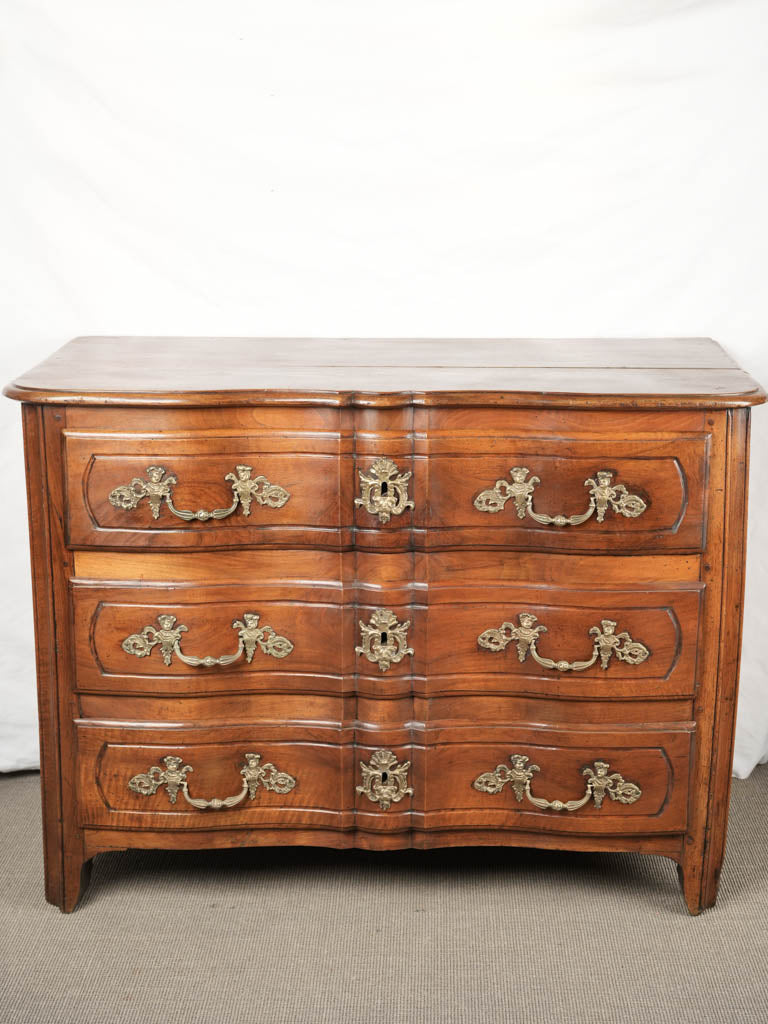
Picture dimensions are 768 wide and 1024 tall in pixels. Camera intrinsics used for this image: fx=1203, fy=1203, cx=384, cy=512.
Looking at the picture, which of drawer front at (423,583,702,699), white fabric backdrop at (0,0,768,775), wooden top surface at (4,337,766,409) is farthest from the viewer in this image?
white fabric backdrop at (0,0,768,775)

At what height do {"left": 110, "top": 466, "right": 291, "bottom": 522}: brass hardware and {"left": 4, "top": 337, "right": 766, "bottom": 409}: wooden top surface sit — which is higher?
{"left": 4, "top": 337, "right": 766, "bottom": 409}: wooden top surface

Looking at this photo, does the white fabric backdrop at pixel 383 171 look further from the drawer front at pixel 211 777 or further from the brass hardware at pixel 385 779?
the brass hardware at pixel 385 779

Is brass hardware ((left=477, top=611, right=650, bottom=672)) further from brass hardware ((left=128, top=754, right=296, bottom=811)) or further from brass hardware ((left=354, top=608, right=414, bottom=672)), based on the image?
brass hardware ((left=128, top=754, right=296, bottom=811))

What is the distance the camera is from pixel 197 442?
7.73 feet

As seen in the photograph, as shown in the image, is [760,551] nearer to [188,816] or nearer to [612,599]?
[612,599]

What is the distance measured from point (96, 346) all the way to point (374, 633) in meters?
1.01

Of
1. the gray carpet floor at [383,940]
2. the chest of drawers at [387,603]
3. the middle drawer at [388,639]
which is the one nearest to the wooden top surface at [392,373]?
the chest of drawers at [387,603]

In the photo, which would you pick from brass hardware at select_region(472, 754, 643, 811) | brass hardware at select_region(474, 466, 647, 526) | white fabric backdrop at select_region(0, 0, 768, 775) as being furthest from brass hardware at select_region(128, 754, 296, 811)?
white fabric backdrop at select_region(0, 0, 768, 775)

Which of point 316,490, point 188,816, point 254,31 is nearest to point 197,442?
point 316,490

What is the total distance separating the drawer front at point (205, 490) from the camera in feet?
7.77

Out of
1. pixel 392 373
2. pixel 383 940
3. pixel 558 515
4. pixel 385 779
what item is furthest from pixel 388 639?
pixel 383 940

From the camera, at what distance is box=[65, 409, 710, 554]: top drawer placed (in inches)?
92.4

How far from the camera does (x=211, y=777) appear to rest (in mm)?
2539

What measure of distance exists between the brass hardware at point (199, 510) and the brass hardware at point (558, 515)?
1.35 ft
